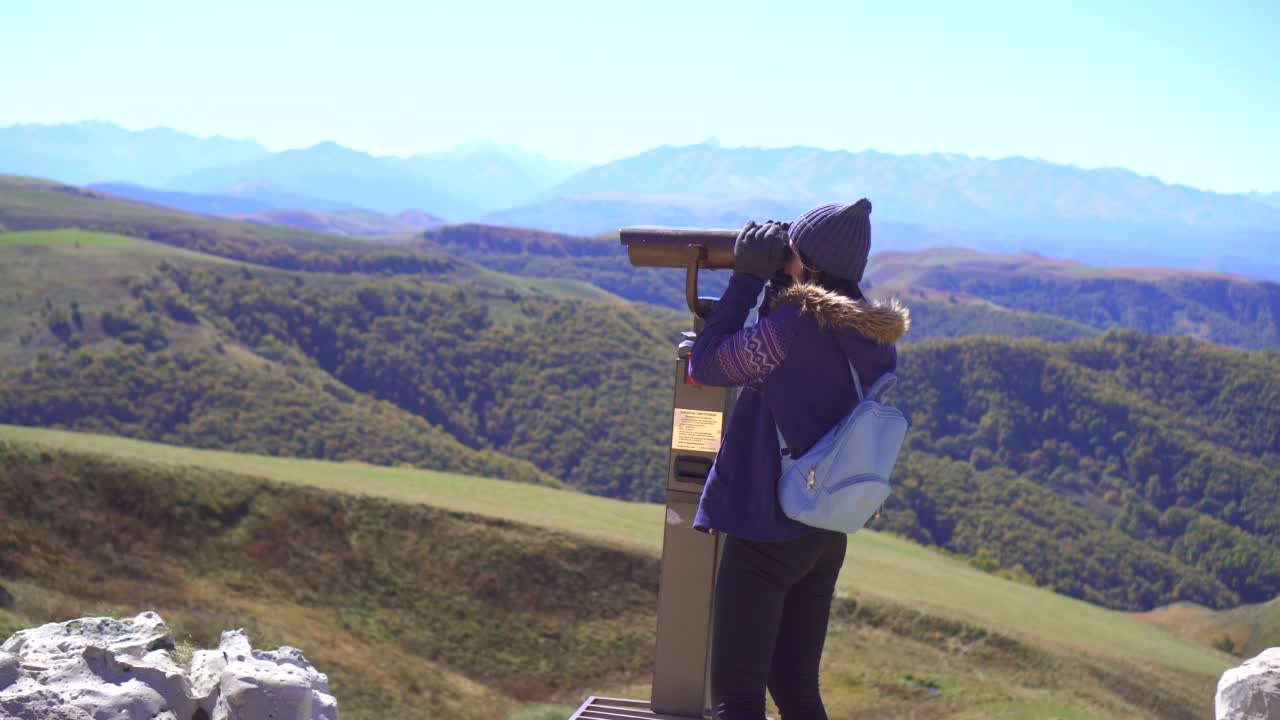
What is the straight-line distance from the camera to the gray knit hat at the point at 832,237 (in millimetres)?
2709

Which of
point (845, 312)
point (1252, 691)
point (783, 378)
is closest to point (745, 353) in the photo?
point (783, 378)

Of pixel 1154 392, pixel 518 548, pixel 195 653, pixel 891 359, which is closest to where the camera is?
pixel 891 359

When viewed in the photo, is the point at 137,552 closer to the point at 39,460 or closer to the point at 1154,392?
the point at 39,460

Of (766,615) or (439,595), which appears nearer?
(766,615)

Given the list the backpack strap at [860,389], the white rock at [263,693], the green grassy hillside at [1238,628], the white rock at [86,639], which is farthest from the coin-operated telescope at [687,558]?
the green grassy hillside at [1238,628]

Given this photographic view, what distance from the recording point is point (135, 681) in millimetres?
3371

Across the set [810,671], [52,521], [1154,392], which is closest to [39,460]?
[52,521]

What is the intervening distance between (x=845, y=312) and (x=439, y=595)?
31.3 feet

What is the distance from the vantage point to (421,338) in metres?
73.5

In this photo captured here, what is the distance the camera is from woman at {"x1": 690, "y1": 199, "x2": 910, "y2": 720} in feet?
8.59

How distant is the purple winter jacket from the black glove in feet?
0.28

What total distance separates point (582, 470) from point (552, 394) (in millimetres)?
8787

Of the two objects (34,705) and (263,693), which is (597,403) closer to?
(263,693)

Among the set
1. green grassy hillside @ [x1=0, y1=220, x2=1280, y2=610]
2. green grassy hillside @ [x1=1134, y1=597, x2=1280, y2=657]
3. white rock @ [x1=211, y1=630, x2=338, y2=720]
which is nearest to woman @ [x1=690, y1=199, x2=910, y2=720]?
white rock @ [x1=211, y1=630, x2=338, y2=720]
